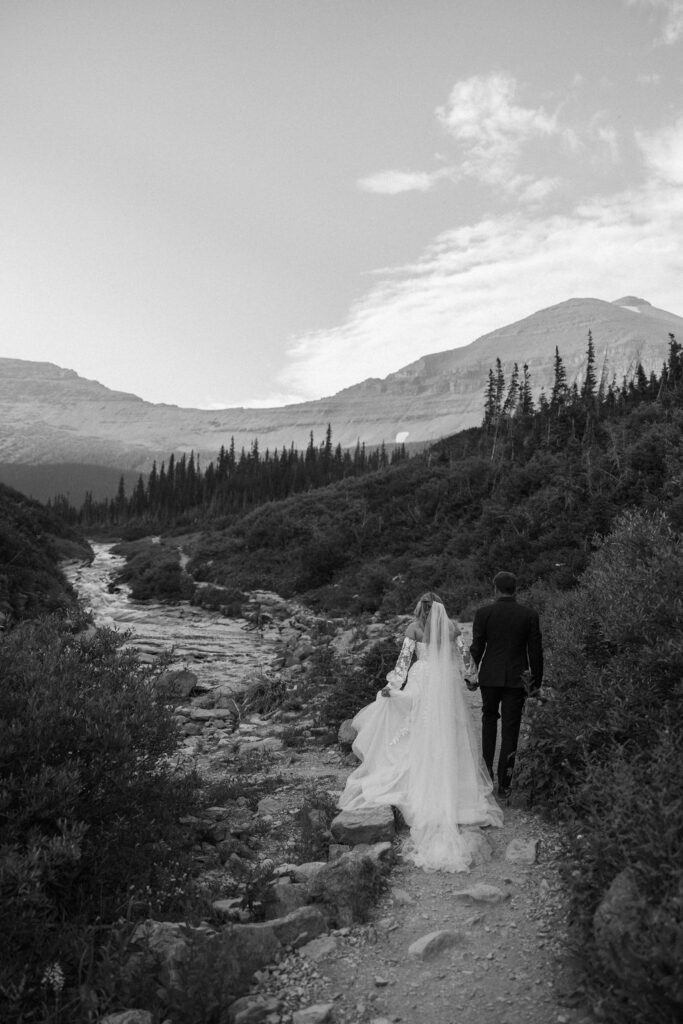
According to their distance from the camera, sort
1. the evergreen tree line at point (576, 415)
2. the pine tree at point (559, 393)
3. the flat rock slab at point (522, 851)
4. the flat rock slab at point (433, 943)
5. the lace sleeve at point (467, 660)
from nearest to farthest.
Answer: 1. the flat rock slab at point (433, 943)
2. the flat rock slab at point (522, 851)
3. the lace sleeve at point (467, 660)
4. the evergreen tree line at point (576, 415)
5. the pine tree at point (559, 393)

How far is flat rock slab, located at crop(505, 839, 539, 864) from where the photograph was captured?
5.67 metres

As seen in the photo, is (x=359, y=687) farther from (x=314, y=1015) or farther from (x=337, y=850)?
(x=314, y=1015)

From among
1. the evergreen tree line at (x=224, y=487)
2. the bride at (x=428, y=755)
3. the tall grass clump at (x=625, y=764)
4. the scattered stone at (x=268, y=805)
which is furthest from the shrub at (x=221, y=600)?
the evergreen tree line at (x=224, y=487)

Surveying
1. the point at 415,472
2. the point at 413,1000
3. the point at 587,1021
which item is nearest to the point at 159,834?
the point at 413,1000

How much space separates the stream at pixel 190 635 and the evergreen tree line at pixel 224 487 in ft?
212

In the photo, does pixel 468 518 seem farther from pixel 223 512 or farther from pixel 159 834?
pixel 223 512

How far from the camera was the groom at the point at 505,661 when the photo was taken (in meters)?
7.24

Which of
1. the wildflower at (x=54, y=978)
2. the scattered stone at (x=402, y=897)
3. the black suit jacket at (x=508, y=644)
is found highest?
the black suit jacket at (x=508, y=644)

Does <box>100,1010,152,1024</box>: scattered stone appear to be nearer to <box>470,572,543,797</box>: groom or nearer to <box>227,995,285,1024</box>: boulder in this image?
<box>227,995,285,1024</box>: boulder

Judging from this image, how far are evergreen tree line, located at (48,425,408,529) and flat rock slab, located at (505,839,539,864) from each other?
292ft

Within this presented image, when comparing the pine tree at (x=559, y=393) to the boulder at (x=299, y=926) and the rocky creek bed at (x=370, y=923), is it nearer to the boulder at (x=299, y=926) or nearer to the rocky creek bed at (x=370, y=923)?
the rocky creek bed at (x=370, y=923)

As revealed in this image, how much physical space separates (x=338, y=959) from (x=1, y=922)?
7.21 feet

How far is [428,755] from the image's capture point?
6.84m

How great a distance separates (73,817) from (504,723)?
15.1ft
